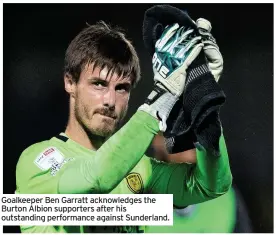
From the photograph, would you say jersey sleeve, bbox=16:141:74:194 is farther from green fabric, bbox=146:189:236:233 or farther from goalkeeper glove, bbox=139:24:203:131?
green fabric, bbox=146:189:236:233

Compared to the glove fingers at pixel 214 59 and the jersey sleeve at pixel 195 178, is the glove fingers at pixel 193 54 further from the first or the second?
the jersey sleeve at pixel 195 178

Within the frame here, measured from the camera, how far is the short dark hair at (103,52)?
2404 mm

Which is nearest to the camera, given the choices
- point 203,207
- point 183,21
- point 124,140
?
point 124,140

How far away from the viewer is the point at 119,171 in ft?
6.77

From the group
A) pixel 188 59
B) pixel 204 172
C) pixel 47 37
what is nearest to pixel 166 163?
pixel 204 172

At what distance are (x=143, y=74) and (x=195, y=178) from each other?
0.54 m

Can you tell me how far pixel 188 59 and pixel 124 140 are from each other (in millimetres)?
403

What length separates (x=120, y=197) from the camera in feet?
8.00

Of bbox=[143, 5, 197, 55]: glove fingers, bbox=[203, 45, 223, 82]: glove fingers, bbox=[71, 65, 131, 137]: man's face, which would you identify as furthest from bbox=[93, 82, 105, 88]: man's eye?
bbox=[203, 45, 223, 82]: glove fingers

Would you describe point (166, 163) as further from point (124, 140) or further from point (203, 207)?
point (124, 140)

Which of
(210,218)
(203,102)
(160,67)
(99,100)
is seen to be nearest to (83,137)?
(99,100)

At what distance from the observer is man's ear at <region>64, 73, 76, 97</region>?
2.49 m

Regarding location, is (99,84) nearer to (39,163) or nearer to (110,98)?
(110,98)

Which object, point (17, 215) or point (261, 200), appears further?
point (261, 200)
